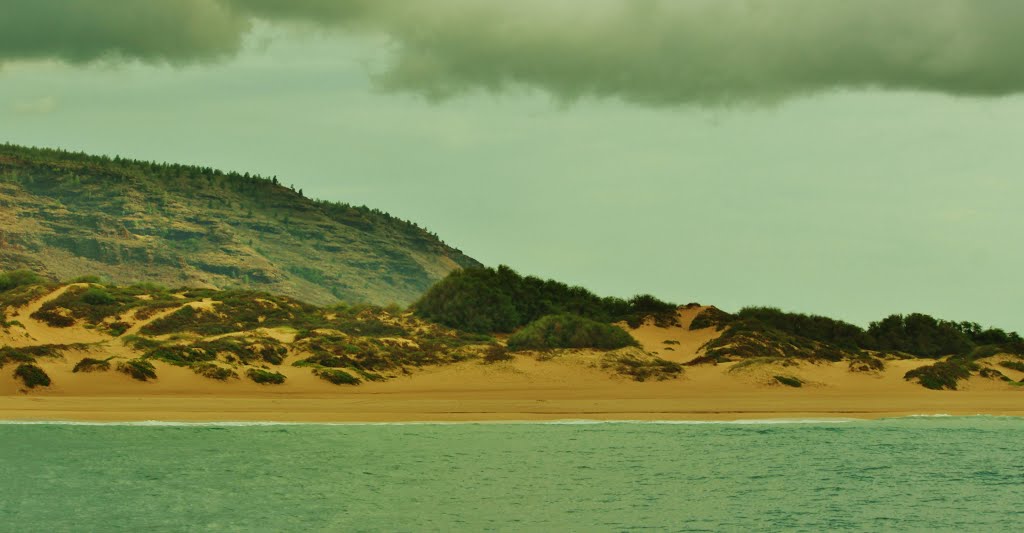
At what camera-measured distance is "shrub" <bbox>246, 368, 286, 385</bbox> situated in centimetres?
4706

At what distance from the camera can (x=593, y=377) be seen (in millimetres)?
51625

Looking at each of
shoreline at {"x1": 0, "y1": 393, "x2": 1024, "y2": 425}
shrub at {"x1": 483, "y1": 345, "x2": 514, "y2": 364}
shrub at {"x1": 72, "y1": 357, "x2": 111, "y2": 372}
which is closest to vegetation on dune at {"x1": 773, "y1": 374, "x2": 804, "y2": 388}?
shoreline at {"x1": 0, "y1": 393, "x2": 1024, "y2": 425}

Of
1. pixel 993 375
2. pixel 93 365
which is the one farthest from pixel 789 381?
pixel 93 365

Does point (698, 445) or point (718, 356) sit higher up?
point (718, 356)

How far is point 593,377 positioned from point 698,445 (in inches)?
789

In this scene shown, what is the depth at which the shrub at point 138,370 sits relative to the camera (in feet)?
148

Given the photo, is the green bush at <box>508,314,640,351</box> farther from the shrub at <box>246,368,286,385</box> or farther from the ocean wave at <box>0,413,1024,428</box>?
the ocean wave at <box>0,413,1024,428</box>

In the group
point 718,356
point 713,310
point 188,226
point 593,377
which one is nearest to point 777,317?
point 713,310

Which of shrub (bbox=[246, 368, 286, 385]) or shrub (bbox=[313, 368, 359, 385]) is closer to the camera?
shrub (bbox=[246, 368, 286, 385])

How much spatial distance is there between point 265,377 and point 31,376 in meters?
9.78

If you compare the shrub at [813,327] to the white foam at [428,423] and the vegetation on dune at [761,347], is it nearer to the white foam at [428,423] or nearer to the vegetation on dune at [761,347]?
the vegetation on dune at [761,347]

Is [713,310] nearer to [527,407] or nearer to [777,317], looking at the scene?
[777,317]

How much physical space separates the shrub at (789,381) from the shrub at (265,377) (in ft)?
77.8

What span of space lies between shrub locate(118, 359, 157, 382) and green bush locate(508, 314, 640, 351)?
61.3ft
